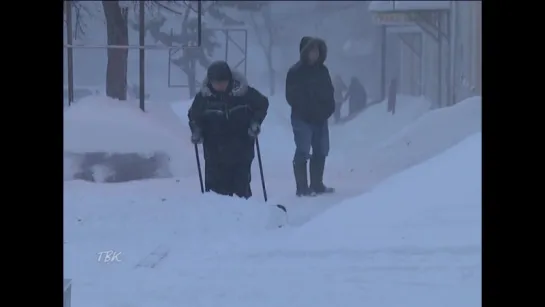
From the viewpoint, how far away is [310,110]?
3.29m

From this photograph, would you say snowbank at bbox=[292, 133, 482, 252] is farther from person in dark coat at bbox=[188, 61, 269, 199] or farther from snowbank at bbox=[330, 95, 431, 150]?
snowbank at bbox=[330, 95, 431, 150]

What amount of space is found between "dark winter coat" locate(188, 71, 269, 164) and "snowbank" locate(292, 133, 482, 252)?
0.36 metres

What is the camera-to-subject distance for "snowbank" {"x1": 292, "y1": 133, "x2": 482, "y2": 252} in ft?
8.61

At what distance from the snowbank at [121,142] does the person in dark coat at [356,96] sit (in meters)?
1.09

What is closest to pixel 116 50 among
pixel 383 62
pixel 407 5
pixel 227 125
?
pixel 227 125

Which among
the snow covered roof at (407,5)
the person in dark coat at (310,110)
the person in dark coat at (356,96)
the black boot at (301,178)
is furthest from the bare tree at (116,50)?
the snow covered roof at (407,5)

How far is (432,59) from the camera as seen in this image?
6492 mm

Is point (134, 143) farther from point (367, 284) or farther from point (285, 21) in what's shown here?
point (285, 21)

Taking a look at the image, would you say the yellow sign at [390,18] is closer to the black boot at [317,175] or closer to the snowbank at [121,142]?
the snowbank at [121,142]

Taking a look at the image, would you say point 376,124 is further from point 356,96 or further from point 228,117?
point 228,117

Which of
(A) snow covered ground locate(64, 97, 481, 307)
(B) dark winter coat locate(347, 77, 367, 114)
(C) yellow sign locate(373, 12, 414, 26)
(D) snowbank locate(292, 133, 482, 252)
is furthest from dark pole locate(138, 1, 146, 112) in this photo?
(C) yellow sign locate(373, 12, 414, 26)

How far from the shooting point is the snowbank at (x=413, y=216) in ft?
8.61
